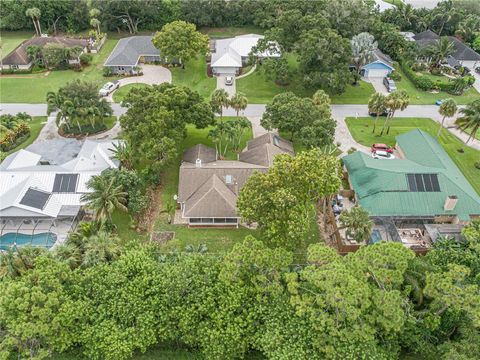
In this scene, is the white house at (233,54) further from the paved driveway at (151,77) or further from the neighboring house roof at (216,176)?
the neighboring house roof at (216,176)

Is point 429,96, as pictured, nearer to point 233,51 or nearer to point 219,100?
point 233,51

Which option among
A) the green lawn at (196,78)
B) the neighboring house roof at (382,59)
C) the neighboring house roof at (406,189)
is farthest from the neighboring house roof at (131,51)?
the neighboring house roof at (406,189)

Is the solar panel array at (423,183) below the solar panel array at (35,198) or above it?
above

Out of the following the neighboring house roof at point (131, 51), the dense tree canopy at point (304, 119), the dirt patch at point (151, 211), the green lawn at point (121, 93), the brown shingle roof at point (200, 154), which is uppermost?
the dense tree canopy at point (304, 119)

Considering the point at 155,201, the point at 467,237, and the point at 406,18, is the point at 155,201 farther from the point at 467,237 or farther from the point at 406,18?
the point at 406,18

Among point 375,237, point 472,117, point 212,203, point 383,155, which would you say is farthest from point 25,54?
point 472,117

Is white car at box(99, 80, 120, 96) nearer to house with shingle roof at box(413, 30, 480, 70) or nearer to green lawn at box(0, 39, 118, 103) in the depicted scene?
green lawn at box(0, 39, 118, 103)

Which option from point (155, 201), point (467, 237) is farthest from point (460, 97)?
point (155, 201)

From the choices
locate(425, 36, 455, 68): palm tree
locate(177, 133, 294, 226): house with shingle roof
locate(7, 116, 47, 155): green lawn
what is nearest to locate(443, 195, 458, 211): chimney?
locate(177, 133, 294, 226): house with shingle roof
